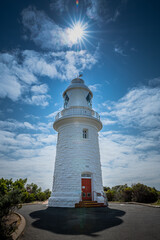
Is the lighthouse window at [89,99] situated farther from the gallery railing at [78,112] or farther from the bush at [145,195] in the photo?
the bush at [145,195]

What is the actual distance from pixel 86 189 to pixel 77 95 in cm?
917

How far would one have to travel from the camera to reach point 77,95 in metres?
16.8

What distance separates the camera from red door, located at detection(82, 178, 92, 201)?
12.8m

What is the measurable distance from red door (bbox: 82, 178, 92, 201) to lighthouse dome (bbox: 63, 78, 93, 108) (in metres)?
7.23

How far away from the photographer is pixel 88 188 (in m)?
13.1

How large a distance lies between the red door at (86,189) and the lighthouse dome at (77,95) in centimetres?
723

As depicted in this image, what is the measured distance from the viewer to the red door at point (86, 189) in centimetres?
1278

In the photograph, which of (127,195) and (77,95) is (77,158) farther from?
(127,195)

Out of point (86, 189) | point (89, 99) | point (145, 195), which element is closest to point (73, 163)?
point (86, 189)

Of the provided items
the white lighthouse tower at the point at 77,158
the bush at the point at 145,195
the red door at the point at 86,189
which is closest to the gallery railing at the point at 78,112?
the white lighthouse tower at the point at 77,158

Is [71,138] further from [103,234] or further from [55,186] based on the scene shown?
[103,234]

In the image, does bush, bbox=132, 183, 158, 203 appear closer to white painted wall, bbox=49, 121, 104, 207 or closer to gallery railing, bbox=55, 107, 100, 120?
white painted wall, bbox=49, 121, 104, 207

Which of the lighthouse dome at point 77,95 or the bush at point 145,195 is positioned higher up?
the lighthouse dome at point 77,95

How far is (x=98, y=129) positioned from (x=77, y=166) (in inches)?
207
